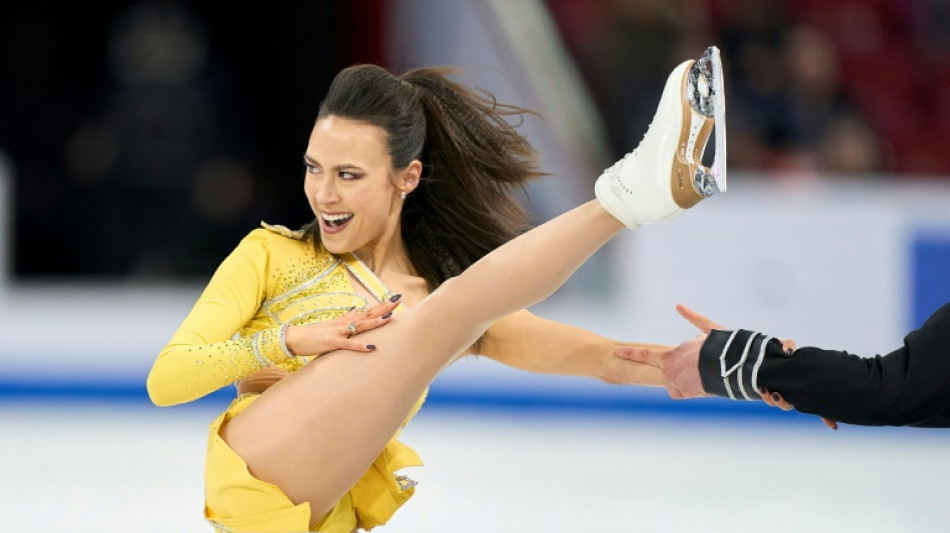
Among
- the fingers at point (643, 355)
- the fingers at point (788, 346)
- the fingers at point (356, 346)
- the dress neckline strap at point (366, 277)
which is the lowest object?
the fingers at point (643, 355)

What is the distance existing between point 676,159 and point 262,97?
584 centimetres

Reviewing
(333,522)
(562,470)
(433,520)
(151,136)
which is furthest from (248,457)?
(151,136)

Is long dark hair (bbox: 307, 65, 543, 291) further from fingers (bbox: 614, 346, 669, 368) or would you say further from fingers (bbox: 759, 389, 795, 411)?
fingers (bbox: 759, 389, 795, 411)

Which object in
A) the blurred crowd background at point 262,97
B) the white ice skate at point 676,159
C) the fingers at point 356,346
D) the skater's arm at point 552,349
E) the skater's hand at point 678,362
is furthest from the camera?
the blurred crowd background at point 262,97

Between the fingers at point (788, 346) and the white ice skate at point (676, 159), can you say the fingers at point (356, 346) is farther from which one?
the fingers at point (788, 346)

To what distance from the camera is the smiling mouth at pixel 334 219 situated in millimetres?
2848

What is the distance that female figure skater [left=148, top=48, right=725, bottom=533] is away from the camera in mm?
2576

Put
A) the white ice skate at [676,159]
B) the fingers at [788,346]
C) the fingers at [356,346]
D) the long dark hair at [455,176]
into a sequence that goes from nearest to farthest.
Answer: the white ice skate at [676,159]
the fingers at [356,346]
the fingers at [788,346]
the long dark hair at [455,176]

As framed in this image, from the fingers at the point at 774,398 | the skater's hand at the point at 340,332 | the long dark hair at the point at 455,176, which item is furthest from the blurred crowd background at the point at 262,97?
the skater's hand at the point at 340,332

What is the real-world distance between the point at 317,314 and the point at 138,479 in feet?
4.82

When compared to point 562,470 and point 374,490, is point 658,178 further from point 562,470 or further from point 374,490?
point 562,470

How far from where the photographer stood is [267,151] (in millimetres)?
7949

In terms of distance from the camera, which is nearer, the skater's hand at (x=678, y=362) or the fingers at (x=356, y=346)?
the fingers at (x=356, y=346)

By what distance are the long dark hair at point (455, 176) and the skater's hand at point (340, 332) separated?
31 cm
